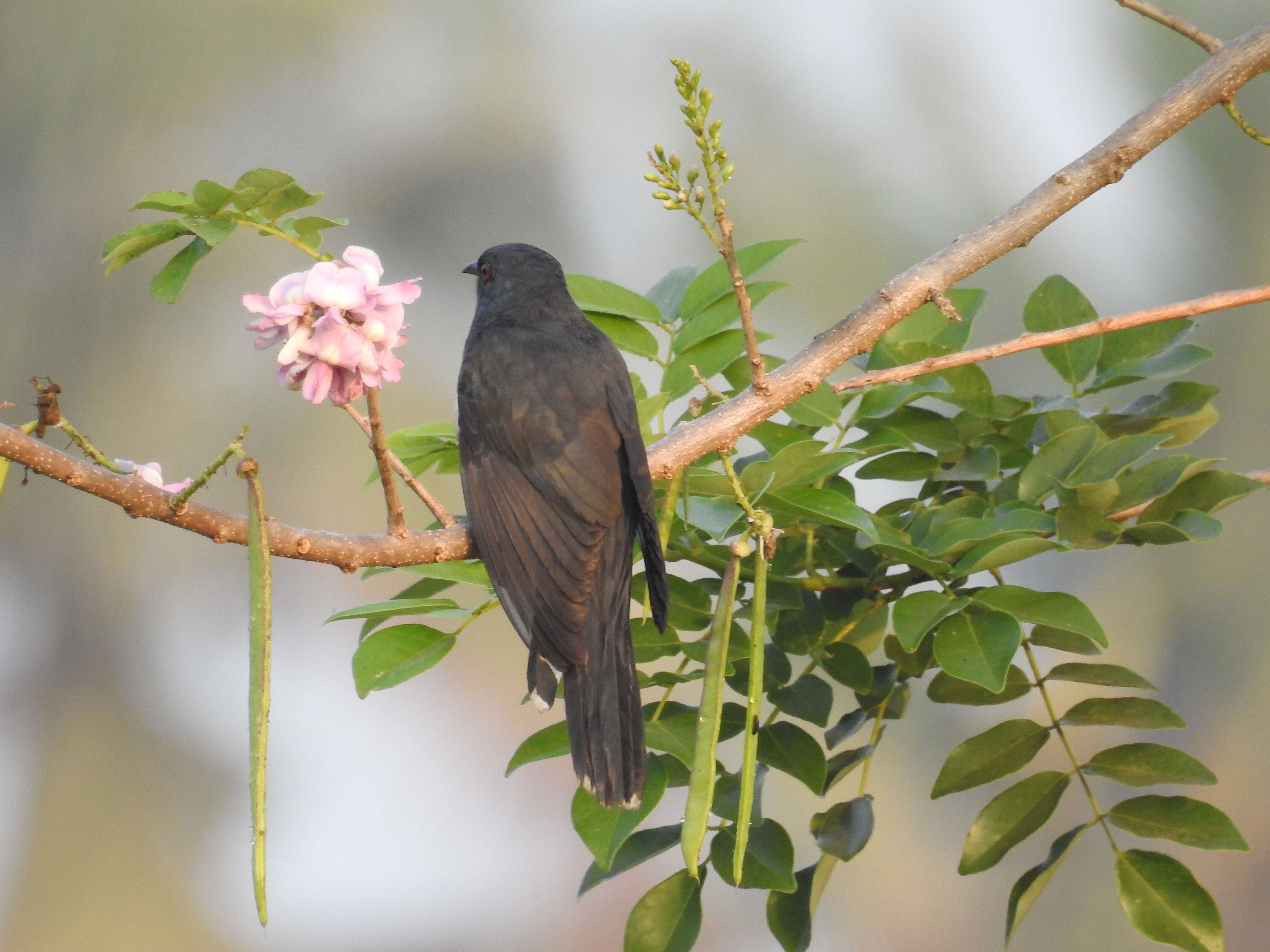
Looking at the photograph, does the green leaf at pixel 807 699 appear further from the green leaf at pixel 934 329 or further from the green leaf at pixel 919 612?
the green leaf at pixel 934 329

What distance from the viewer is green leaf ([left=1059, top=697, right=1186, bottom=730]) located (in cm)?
92

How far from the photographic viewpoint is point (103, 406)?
1.66 m

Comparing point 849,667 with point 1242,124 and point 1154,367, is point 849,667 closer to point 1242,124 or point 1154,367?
point 1154,367

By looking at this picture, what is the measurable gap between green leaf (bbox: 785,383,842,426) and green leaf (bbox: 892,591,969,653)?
0.20 metres

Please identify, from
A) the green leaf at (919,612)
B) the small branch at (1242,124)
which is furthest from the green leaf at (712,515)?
the small branch at (1242,124)

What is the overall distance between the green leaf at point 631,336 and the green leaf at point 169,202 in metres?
0.42

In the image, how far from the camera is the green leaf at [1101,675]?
931mm

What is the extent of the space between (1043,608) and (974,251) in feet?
0.91

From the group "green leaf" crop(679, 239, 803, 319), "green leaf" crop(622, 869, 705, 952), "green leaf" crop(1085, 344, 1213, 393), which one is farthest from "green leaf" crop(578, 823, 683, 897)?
"green leaf" crop(1085, 344, 1213, 393)

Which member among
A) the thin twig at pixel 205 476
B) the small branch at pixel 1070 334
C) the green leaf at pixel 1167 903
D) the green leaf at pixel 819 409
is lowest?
the green leaf at pixel 1167 903

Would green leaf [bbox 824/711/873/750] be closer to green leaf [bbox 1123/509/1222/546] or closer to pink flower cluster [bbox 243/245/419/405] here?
green leaf [bbox 1123/509/1222/546]

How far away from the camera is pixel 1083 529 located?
2.76ft

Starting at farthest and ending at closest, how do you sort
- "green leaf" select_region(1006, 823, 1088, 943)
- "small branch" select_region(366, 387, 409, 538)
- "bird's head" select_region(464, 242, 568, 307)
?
"bird's head" select_region(464, 242, 568, 307) < "green leaf" select_region(1006, 823, 1088, 943) < "small branch" select_region(366, 387, 409, 538)

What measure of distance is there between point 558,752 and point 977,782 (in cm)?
39
